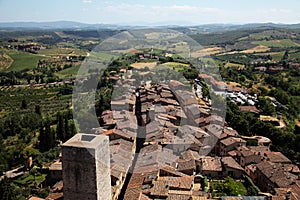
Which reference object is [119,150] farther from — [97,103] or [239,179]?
[97,103]

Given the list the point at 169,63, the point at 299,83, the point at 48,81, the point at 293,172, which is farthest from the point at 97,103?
the point at 299,83

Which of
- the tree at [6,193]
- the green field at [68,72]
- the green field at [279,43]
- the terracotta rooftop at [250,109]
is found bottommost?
the tree at [6,193]

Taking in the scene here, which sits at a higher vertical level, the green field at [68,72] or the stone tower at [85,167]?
the stone tower at [85,167]

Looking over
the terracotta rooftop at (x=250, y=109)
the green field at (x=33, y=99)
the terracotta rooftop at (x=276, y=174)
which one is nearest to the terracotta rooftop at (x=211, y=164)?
the terracotta rooftop at (x=276, y=174)

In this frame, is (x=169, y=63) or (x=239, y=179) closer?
(x=239, y=179)

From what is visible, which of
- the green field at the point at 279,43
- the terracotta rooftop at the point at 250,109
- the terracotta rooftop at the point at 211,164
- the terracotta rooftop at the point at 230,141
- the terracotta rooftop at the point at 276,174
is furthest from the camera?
the green field at the point at 279,43

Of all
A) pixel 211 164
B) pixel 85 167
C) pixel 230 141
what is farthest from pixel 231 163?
pixel 85 167

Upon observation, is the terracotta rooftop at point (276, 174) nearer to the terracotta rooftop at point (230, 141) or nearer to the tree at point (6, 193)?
the terracotta rooftop at point (230, 141)
